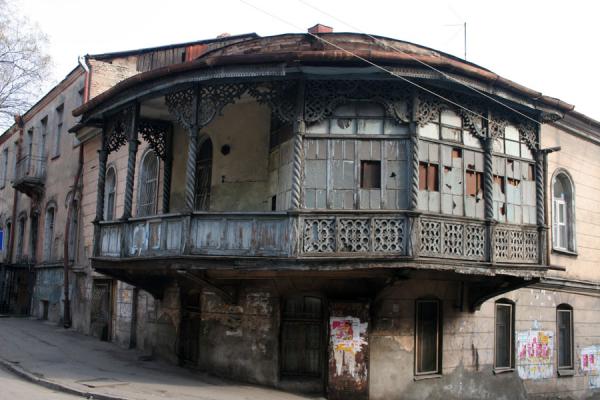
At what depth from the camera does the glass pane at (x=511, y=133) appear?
12.7 m

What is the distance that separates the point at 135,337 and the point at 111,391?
603 cm

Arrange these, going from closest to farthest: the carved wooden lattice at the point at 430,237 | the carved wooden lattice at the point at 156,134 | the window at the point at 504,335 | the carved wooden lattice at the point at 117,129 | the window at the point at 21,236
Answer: the carved wooden lattice at the point at 430,237 → the carved wooden lattice at the point at 117,129 → the window at the point at 504,335 → the carved wooden lattice at the point at 156,134 → the window at the point at 21,236

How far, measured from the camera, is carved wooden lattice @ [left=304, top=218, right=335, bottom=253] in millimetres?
10711

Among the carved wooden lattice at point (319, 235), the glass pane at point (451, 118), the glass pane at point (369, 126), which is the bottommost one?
the carved wooden lattice at point (319, 235)

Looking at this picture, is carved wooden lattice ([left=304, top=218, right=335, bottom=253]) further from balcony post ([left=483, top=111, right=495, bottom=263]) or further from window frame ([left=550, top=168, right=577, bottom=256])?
window frame ([left=550, top=168, right=577, bottom=256])

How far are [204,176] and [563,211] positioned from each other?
30.3 ft

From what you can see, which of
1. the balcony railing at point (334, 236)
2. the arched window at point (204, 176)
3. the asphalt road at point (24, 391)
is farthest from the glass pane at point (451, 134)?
the asphalt road at point (24, 391)

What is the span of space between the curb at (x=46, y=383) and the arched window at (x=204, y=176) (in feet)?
15.8

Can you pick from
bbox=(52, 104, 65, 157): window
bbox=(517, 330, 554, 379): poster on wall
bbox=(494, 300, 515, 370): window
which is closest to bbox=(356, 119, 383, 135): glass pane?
bbox=(494, 300, 515, 370): window

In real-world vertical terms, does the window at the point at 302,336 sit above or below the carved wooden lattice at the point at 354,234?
below

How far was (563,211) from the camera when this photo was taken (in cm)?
1653

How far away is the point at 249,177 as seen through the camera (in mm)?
13539

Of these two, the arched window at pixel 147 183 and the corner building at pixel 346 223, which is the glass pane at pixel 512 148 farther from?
the arched window at pixel 147 183

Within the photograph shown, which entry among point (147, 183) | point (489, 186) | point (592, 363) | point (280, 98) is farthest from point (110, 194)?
point (592, 363)
